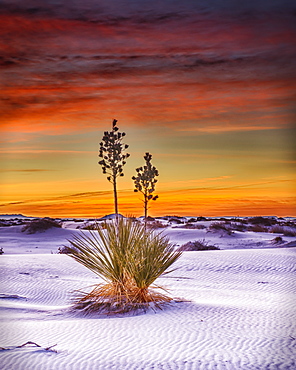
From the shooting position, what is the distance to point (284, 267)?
16.4 metres

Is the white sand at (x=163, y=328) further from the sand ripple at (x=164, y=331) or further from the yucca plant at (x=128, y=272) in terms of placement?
the yucca plant at (x=128, y=272)

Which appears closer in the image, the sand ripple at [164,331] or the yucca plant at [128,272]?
the sand ripple at [164,331]

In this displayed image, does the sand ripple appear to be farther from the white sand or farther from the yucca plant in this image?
the yucca plant

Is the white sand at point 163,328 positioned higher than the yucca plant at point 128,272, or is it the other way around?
the yucca plant at point 128,272

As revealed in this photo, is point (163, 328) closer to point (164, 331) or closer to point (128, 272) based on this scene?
point (164, 331)

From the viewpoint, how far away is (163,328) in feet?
23.4

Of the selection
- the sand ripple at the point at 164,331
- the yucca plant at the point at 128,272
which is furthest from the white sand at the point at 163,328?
the yucca plant at the point at 128,272

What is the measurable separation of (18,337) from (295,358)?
3.56 meters

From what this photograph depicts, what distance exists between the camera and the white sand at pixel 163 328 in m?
5.72

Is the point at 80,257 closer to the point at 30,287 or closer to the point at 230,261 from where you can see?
the point at 30,287

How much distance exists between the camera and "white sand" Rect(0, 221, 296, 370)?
18.8ft

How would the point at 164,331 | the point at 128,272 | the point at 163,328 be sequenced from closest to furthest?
the point at 164,331
the point at 163,328
the point at 128,272

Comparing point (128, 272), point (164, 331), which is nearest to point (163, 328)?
point (164, 331)

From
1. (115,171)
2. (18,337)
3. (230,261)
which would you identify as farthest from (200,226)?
(18,337)
